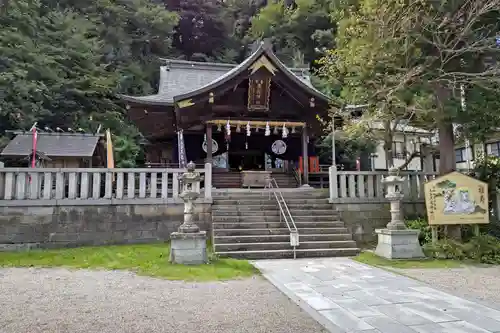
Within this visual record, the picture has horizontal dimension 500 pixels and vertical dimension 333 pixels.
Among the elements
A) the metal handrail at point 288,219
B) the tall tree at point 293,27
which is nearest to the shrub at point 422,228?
the metal handrail at point 288,219

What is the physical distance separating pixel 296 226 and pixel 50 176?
6.39 metres

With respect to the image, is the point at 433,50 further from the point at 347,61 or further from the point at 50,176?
the point at 50,176

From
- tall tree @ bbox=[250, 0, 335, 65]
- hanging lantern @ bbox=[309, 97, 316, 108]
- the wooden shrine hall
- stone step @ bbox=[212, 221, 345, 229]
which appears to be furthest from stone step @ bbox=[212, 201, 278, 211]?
tall tree @ bbox=[250, 0, 335, 65]

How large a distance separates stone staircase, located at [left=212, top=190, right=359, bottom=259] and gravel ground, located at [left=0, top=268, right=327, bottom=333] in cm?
217

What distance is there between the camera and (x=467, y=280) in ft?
20.1

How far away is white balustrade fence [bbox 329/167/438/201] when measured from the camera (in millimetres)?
10031

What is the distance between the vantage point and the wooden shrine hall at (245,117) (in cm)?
1281

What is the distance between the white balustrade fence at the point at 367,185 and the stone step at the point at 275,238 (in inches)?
55.2

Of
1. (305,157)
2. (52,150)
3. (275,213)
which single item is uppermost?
(52,150)

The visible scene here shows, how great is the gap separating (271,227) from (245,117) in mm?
5892

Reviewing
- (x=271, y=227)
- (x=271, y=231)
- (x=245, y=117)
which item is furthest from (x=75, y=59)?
(x=271, y=231)

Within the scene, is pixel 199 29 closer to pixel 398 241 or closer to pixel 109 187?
pixel 109 187

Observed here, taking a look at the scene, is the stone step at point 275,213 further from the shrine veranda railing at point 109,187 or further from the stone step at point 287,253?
the stone step at point 287,253

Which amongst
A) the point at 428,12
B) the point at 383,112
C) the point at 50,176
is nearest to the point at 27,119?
the point at 50,176
